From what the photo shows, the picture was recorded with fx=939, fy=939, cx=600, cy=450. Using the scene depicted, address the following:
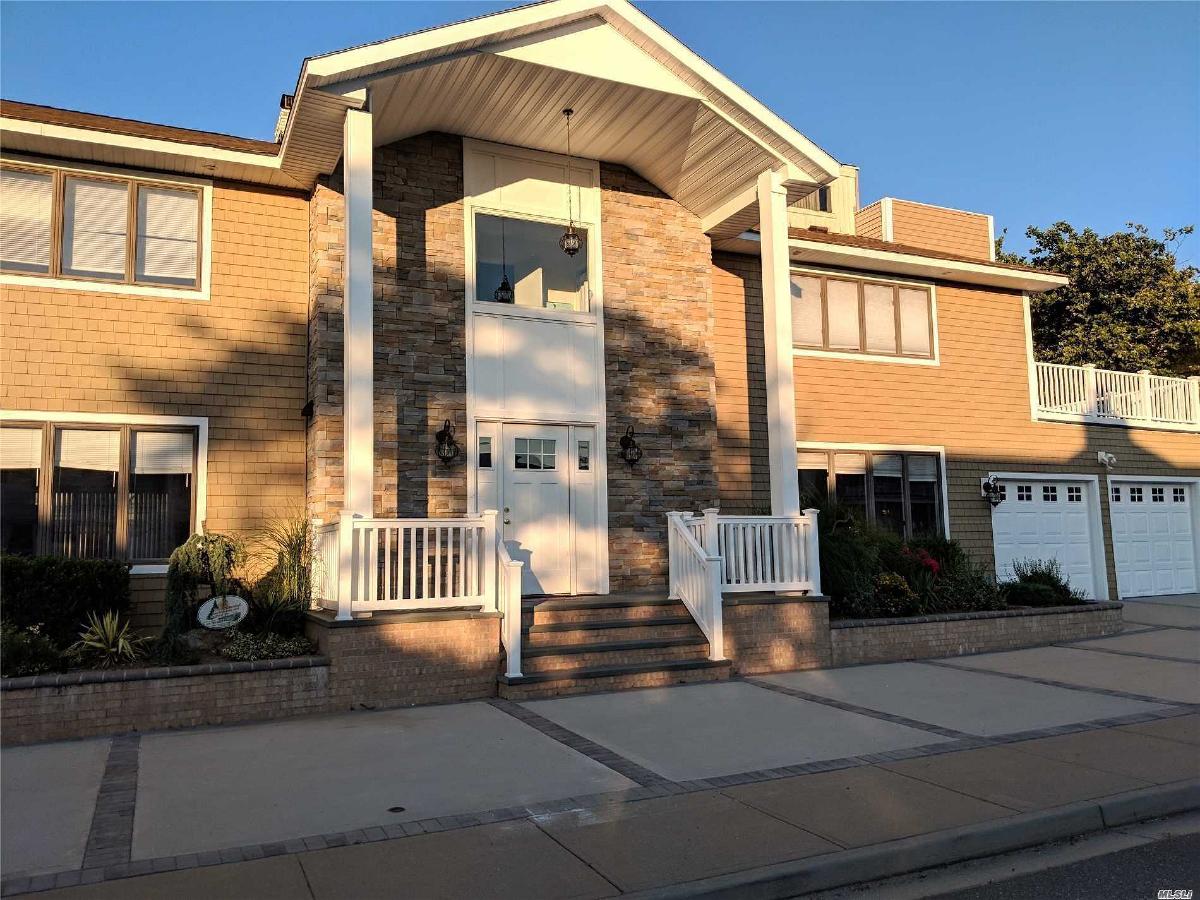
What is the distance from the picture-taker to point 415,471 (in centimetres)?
1048

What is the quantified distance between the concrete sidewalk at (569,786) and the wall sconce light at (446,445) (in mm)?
3197

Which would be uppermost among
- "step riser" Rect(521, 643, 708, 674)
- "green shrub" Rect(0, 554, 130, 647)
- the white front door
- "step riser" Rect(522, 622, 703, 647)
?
the white front door

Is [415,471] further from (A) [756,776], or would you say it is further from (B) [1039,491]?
(B) [1039,491]

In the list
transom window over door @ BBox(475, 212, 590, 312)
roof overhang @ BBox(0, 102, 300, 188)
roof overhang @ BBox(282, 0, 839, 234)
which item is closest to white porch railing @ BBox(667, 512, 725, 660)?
transom window over door @ BBox(475, 212, 590, 312)

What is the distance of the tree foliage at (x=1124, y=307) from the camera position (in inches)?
1027

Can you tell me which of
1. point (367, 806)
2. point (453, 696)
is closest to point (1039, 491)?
point (453, 696)

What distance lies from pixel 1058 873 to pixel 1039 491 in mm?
12386

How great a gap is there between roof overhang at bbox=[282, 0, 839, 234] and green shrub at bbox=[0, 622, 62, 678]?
212 inches

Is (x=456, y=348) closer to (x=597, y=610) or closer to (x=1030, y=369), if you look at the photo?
(x=597, y=610)

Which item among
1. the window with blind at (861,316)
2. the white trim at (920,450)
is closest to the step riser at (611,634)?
the white trim at (920,450)

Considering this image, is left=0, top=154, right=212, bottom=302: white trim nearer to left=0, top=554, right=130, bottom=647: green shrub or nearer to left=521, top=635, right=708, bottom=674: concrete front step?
left=0, top=554, right=130, bottom=647: green shrub

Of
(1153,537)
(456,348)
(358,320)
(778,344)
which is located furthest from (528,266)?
(1153,537)

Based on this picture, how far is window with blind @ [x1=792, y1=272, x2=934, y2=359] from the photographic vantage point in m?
14.0

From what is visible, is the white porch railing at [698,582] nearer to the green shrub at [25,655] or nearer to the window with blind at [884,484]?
the window with blind at [884,484]
